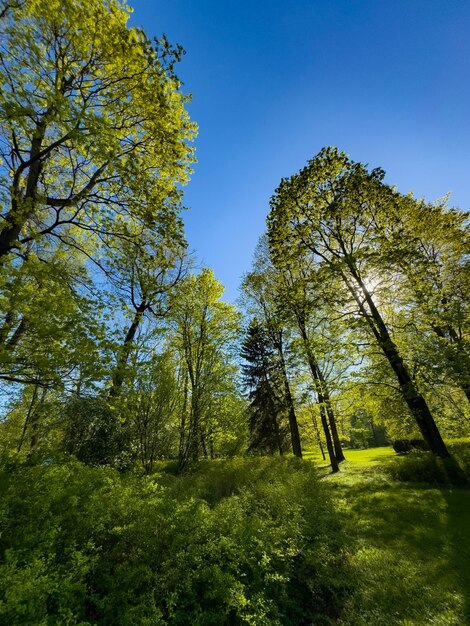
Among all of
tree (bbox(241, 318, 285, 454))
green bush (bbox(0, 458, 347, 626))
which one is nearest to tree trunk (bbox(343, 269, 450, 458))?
green bush (bbox(0, 458, 347, 626))

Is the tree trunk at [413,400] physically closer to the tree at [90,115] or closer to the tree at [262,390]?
the tree at [90,115]

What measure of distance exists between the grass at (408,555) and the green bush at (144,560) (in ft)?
1.46

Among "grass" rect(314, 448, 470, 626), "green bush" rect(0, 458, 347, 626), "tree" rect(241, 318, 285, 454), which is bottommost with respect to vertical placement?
"grass" rect(314, 448, 470, 626)

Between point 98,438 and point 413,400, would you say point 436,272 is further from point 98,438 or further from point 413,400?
point 98,438

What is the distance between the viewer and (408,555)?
4.83m

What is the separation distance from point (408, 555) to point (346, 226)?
10.2 m

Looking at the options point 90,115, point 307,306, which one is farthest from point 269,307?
point 90,115

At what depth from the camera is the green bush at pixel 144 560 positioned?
267cm

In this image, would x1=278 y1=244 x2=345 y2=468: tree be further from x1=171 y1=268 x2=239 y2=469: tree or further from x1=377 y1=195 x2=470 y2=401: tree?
x1=171 y1=268 x2=239 y2=469: tree

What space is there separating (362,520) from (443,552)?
1.86 meters

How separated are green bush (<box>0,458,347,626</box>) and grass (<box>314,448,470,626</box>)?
45cm

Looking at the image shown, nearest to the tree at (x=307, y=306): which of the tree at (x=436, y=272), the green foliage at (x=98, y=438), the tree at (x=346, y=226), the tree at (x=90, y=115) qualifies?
the tree at (x=346, y=226)

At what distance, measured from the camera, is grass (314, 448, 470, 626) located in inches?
139

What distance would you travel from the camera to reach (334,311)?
11.2m
